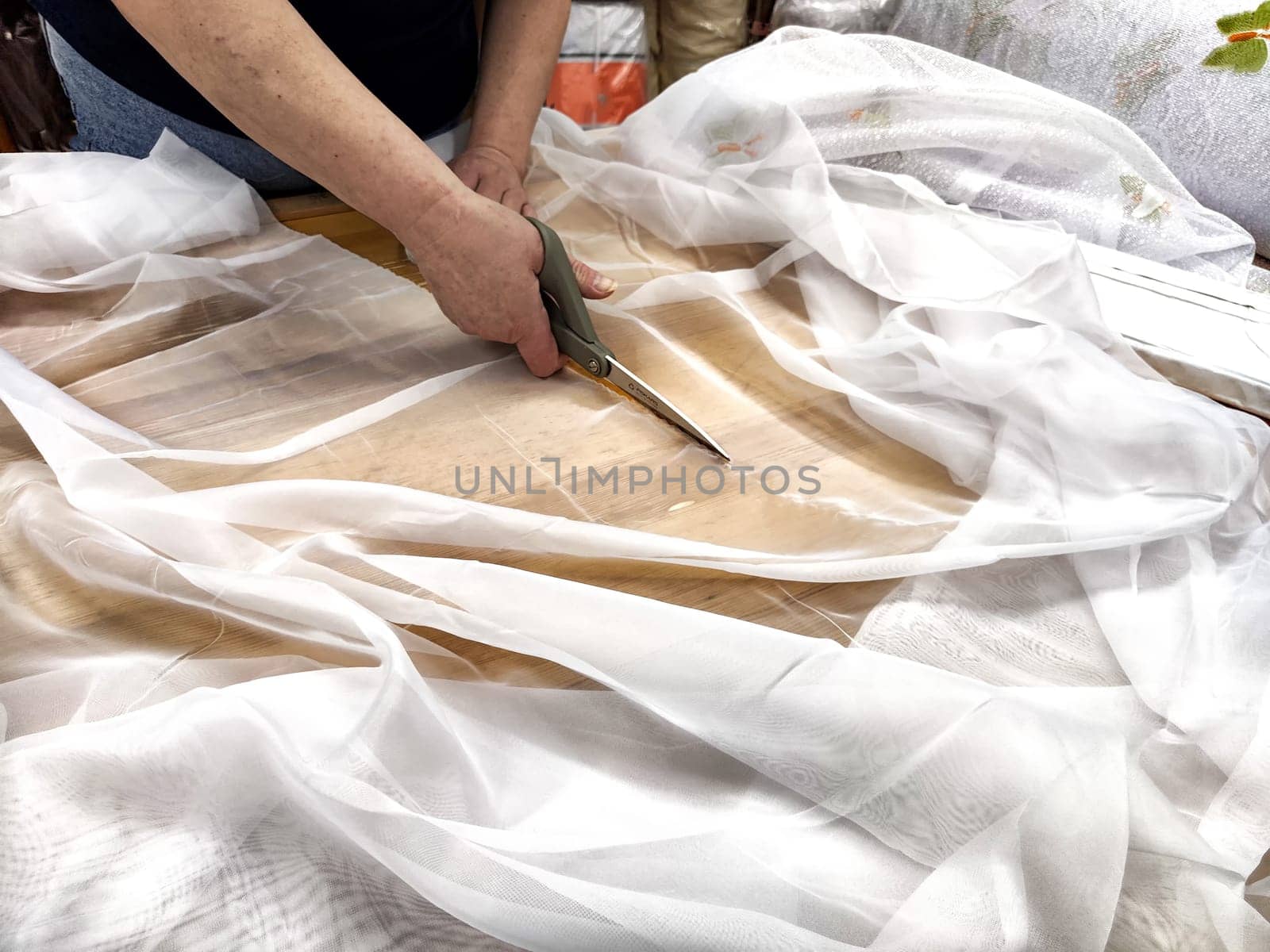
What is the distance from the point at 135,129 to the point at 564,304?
1.76ft

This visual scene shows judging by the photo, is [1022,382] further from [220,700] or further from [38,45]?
[38,45]

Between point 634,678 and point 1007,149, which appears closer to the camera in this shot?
point 634,678

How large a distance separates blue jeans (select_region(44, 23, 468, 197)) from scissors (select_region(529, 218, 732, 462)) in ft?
1.16

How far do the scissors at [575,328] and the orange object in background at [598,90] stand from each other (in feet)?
3.22

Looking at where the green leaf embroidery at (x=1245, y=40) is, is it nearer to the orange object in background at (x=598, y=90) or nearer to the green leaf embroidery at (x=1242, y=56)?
the green leaf embroidery at (x=1242, y=56)

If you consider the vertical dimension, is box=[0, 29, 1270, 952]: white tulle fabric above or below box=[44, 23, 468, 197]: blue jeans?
below

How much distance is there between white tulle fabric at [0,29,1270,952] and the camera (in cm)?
36

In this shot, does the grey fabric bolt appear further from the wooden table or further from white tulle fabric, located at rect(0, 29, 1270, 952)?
the wooden table

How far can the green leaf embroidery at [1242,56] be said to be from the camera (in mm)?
872

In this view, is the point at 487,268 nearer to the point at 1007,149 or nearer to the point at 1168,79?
the point at 1007,149

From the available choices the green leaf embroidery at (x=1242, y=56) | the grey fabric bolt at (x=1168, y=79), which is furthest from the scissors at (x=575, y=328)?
the green leaf embroidery at (x=1242, y=56)

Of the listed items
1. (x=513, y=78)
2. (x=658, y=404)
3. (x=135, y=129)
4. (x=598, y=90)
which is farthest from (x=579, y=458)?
(x=598, y=90)

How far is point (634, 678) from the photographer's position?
0.43 meters

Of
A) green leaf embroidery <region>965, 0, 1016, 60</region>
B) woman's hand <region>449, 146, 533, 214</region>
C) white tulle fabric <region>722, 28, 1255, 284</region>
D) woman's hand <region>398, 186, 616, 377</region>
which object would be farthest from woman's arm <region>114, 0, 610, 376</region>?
green leaf embroidery <region>965, 0, 1016, 60</region>
